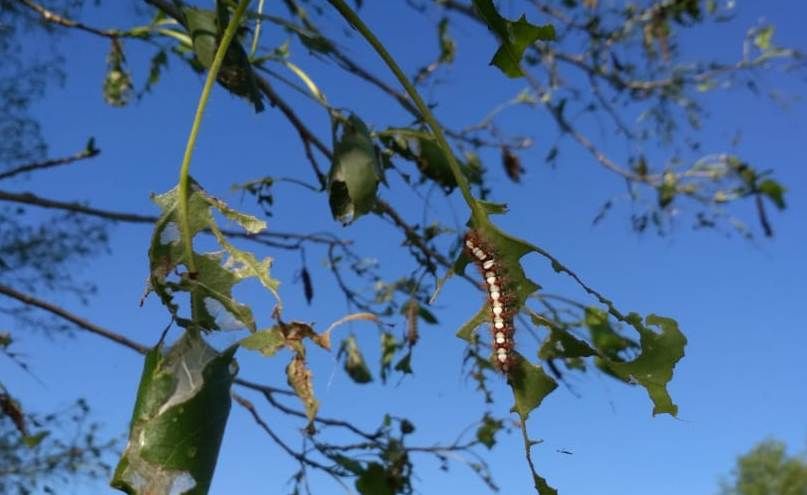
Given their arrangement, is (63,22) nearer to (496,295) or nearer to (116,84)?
(116,84)

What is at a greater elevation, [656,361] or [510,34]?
[510,34]

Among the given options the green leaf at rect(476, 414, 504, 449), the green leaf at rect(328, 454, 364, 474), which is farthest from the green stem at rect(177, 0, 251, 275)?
the green leaf at rect(476, 414, 504, 449)

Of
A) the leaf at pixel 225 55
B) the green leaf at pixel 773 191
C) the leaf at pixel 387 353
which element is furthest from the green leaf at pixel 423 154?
the green leaf at pixel 773 191

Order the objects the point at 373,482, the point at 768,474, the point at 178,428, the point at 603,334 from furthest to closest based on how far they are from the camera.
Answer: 1. the point at 768,474
2. the point at 373,482
3. the point at 603,334
4. the point at 178,428

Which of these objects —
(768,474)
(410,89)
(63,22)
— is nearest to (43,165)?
(63,22)

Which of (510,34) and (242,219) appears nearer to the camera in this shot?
(510,34)

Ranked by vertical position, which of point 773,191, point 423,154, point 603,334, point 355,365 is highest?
point 773,191

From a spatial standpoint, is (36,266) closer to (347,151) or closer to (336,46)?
(336,46)

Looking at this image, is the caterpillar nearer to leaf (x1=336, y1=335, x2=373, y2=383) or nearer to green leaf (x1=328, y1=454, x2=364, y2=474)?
green leaf (x1=328, y1=454, x2=364, y2=474)
